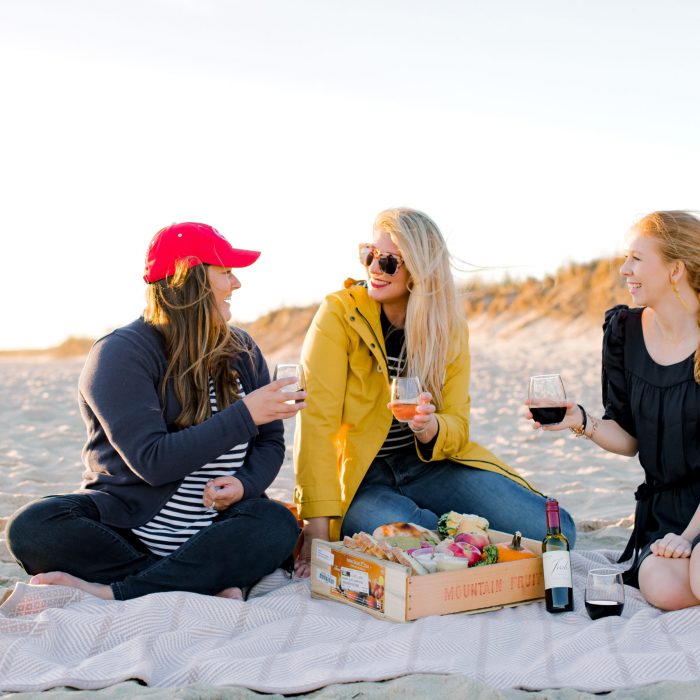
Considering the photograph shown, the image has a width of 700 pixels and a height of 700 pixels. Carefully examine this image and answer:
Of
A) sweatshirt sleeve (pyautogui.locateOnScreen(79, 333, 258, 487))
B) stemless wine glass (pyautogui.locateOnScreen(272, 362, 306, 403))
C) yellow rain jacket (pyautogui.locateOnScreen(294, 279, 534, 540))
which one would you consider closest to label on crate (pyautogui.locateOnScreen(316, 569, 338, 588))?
yellow rain jacket (pyautogui.locateOnScreen(294, 279, 534, 540))

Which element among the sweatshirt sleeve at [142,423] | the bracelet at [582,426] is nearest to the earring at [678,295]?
the bracelet at [582,426]

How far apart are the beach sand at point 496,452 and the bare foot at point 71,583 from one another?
531 mm

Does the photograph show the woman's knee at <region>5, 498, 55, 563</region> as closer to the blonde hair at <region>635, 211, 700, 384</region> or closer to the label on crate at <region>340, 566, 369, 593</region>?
the label on crate at <region>340, 566, 369, 593</region>

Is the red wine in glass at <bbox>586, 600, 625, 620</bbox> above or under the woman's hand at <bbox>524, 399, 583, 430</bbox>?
under

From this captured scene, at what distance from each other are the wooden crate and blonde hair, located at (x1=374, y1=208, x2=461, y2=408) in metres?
1.07

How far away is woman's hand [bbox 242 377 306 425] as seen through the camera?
13.0 feet

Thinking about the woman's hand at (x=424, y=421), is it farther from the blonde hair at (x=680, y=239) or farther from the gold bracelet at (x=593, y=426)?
the blonde hair at (x=680, y=239)

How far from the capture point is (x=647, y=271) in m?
4.30

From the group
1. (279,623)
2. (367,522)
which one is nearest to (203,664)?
(279,623)

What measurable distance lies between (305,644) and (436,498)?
1.47m

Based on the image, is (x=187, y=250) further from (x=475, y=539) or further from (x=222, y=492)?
(x=475, y=539)

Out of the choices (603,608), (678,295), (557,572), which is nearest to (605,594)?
(603,608)

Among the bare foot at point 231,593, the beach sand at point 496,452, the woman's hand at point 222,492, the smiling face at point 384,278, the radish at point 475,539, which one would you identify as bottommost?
the beach sand at point 496,452

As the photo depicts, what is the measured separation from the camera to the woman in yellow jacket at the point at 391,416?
467 cm
